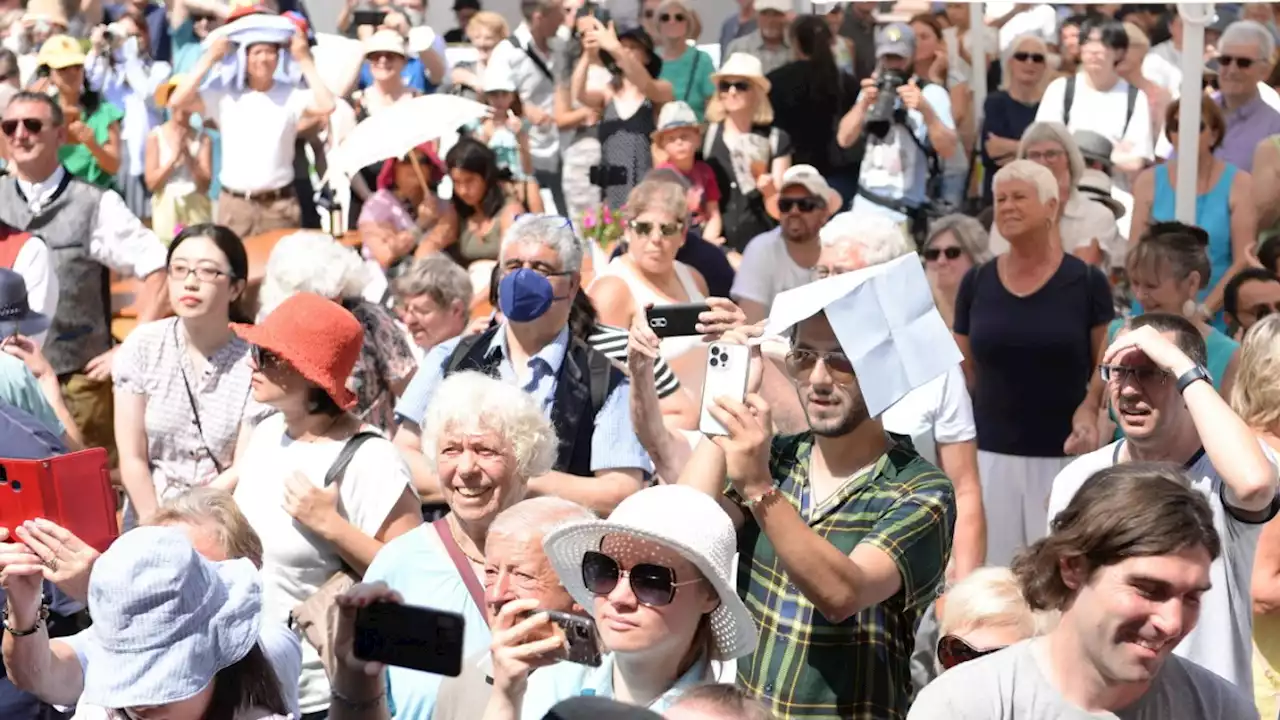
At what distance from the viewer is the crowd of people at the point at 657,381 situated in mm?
3148

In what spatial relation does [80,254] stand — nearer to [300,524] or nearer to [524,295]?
[524,295]

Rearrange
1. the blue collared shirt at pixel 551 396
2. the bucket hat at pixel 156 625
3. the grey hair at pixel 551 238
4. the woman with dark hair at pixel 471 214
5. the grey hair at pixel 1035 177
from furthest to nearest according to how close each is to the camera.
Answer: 1. the woman with dark hair at pixel 471 214
2. the grey hair at pixel 1035 177
3. the grey hair at pixel 551 238
4. the blue collared shirt at pixel 551 396
5. the bucket hat at pixel 156 625

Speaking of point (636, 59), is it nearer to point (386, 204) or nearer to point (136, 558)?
point (386, 204)

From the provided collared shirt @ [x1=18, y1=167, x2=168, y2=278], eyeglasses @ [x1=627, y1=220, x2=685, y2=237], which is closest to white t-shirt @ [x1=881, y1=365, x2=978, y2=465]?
eyeglasses @ [x1=627, y1=220, x2=685, y2=237]

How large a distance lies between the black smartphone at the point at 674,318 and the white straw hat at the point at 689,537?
131cm

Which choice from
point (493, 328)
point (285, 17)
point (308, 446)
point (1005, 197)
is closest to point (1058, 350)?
point (1005, 197)

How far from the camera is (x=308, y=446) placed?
493 cm

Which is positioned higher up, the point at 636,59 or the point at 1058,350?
the point at 636,59

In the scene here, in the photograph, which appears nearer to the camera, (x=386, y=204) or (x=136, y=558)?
(x=136, y=558)

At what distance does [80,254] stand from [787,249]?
9.03ft

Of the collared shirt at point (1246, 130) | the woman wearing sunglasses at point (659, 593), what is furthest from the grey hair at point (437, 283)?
the collared shirt at point (1246, 130)

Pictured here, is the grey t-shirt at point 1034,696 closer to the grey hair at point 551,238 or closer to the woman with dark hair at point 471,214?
the grey hair at point 551,238

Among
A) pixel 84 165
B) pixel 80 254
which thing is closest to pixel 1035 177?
pixel 80 254

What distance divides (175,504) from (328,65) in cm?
779
